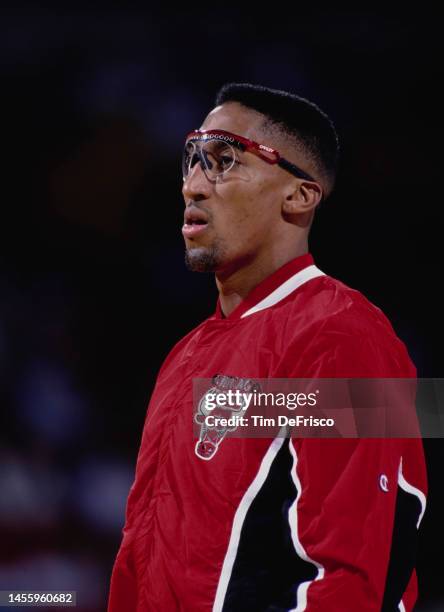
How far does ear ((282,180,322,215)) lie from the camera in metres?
1.85

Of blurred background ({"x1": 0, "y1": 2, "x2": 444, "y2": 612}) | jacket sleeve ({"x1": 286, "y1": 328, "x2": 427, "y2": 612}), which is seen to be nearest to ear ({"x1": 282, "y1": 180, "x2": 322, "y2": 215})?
jacket sleeve ({"x1": 286, "y1": 328, "x2": 427, "y2": 612})

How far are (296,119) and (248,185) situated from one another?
24 centimetres

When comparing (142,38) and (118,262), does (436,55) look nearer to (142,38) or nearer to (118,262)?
(142,38)

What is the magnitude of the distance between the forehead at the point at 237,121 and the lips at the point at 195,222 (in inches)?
7.9

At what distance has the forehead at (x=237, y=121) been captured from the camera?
185cm

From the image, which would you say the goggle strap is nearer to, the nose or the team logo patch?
the nose

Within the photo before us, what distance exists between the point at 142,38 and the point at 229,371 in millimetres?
2446

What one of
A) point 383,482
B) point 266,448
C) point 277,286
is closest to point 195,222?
point 277,286

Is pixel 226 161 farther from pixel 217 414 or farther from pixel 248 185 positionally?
pixel 217 414

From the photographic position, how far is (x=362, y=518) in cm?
128

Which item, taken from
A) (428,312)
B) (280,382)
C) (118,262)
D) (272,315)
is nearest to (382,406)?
(280,382)

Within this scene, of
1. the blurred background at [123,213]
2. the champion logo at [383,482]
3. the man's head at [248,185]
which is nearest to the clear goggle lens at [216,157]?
the man's head at [248,185]

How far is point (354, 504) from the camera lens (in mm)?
1280

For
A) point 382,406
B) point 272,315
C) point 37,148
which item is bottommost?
point 382,406
